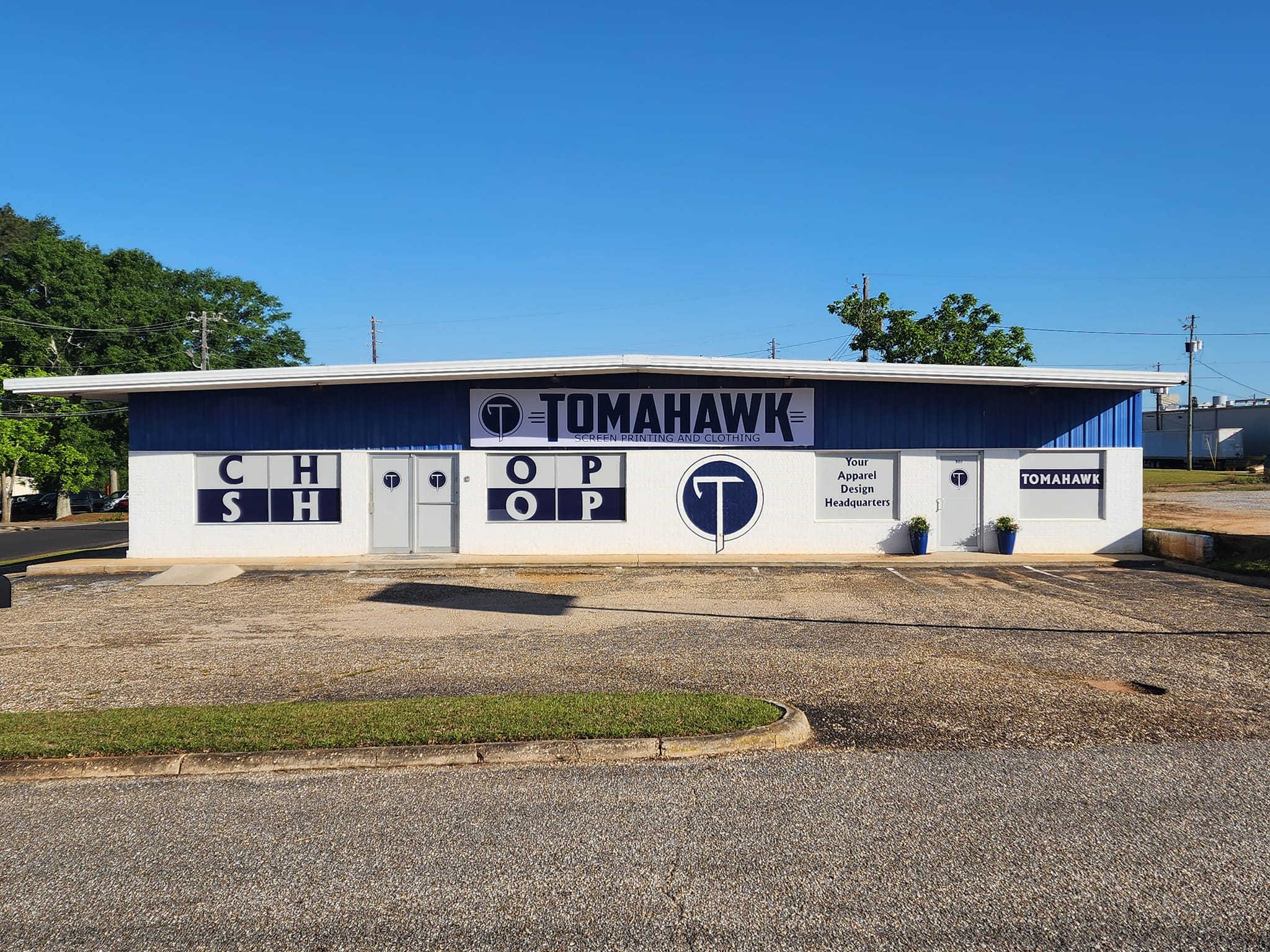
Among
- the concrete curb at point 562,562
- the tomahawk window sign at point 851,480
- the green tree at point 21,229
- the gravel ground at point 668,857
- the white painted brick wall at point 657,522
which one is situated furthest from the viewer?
the green tree at point 21,229

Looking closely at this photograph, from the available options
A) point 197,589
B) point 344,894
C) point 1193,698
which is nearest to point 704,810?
point 344,894

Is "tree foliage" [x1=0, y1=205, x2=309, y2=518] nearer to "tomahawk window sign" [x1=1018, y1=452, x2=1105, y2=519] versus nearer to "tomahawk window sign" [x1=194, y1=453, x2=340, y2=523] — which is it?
"tomahawk window sign" [x1=194, y1=453, x2=340, y2=523]

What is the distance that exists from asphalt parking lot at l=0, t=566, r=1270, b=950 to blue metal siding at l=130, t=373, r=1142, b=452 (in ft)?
31.7

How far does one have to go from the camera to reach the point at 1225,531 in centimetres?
2572

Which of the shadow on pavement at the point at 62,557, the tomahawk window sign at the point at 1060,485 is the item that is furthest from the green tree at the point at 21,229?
the tomahawk window sign at the point at 1060,485

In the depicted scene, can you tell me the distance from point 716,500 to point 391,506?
7.32 metres

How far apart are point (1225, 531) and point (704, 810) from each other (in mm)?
26391

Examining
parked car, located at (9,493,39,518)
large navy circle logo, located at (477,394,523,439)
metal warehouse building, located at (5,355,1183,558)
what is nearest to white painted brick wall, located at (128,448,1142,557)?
metal warehouse building, located at (5,355,1183,558)

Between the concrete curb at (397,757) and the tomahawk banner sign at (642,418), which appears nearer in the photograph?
the concrete curb at (397,757)

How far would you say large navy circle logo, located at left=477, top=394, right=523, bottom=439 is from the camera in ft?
65.0

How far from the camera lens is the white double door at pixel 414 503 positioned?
64.9 feet

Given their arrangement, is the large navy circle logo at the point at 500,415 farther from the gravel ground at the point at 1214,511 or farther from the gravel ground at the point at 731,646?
the gravel ground at the point at 1214,511

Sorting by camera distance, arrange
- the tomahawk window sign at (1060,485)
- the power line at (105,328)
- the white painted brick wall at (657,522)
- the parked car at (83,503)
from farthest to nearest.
Answer: the parked car at (83,503) → the power line at (105,328) → the tomahawk window sign at (1060,485) → the white painted brick wall at (657,522)

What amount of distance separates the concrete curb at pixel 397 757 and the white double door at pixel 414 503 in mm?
13652
